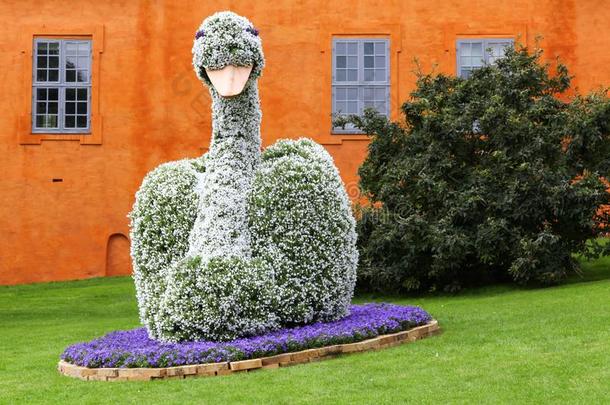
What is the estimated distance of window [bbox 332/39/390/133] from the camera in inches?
794

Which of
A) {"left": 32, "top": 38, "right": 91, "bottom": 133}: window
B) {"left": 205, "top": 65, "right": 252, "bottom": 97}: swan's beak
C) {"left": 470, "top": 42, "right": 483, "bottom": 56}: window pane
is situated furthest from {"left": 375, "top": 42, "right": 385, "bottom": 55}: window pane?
{"left": 205, "top": 65, "right": 252, "bottom": 97}: swan's beak

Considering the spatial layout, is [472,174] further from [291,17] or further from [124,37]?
[124,37]

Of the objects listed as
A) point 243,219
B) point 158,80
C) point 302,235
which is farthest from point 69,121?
point 302,235

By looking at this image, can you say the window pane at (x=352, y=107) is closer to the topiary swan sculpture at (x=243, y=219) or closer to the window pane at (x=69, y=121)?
the window pane at (x=69, y=121)

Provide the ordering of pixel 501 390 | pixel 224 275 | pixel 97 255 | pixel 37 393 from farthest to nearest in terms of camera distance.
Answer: pixel 97 255 < pixel 224 275 < pixel 37 393 < pixel 501 390

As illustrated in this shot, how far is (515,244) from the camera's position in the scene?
14.0m

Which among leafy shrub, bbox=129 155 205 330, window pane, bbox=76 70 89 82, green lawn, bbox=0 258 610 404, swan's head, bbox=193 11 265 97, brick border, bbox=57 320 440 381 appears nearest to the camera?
green lawn, bbox=0 258 610 404

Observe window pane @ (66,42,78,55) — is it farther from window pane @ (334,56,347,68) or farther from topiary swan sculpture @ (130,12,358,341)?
topiary swan sculpture @ (130,12,358,341)

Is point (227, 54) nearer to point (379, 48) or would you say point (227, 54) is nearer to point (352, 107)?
point (352, 107)

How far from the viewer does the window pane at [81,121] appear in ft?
65.8

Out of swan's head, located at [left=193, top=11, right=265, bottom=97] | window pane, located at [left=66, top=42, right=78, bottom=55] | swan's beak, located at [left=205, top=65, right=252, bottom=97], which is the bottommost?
swan's beak, located at [left=205, top=65, right=252, bottom=97]

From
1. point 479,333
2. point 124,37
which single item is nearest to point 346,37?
point 124,37

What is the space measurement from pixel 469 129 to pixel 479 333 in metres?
6.04

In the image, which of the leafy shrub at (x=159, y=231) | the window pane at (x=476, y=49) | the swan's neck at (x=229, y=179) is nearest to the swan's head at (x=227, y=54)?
the swan's neck at (x=229, y=179)
